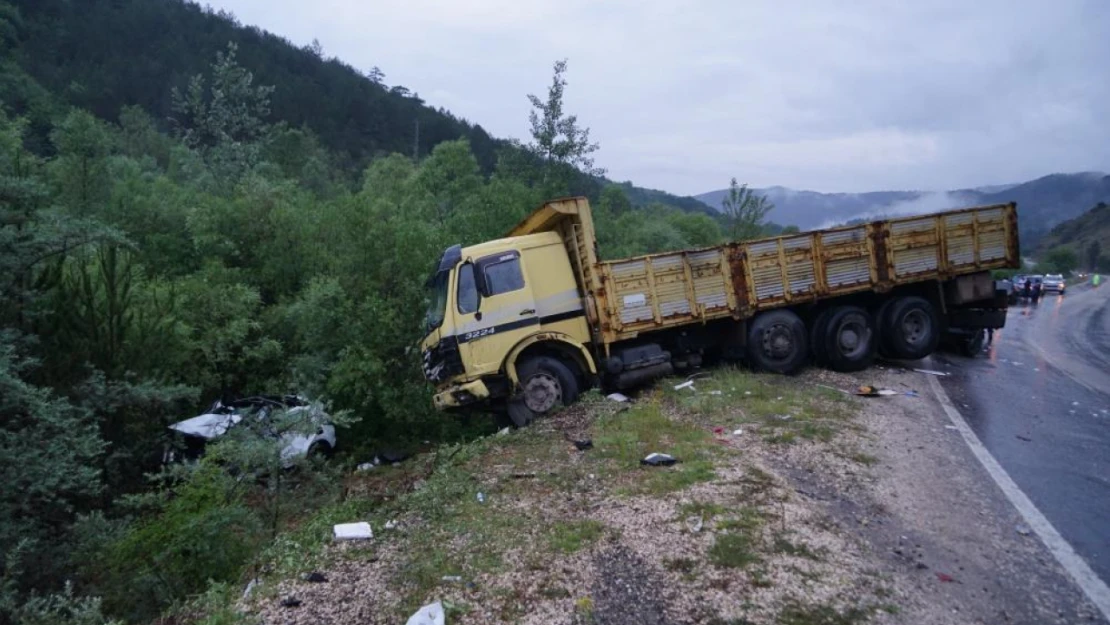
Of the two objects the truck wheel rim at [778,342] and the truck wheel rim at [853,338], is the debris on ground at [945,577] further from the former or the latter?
the truck wheel rim at [853,338]

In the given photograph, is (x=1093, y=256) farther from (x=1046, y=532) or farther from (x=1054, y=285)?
(x=1046, y=532)

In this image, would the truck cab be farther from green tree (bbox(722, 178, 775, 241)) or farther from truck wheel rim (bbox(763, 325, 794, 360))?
green tree (bbox(722, 178, 775, 241))

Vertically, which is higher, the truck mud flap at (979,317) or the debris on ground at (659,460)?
the truck mud flap at (979,317)

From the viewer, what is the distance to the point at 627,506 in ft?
18.6

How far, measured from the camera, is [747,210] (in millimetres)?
24078

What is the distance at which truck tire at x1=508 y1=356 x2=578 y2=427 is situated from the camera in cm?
989

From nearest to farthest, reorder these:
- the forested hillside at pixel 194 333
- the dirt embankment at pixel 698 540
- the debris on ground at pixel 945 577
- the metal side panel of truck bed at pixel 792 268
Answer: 1. the dirt embankment at pixel 698 540
2. the debris on ground at pixel 945 577
3. the forested hillside at pixel 194 333
4. the metal side panel of truck bed at pixel 792 268

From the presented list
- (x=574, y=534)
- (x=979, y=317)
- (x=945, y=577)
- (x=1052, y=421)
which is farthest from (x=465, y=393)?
(x=979, y=317)

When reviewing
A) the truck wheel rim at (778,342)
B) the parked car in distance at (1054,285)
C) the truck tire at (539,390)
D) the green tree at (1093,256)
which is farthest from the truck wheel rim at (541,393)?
the green tree at (1093,256)

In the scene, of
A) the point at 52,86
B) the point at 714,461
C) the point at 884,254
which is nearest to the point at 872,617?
the point at 714,461

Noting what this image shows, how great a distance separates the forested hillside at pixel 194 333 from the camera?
6590 mm

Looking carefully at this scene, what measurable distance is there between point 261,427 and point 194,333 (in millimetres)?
7081

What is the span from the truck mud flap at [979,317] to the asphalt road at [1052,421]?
2.41 feet

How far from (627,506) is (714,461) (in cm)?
131
